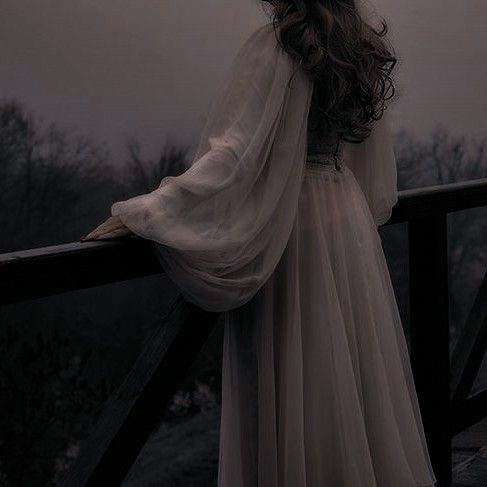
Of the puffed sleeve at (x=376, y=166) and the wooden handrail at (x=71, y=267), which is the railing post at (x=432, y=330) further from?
the wooden handrail at (x=71, y=267)

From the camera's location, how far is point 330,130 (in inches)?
75.7

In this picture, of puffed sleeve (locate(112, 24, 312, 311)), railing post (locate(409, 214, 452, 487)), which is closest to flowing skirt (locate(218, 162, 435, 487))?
puffed sleeve (locate(112, 24, 312, 311))

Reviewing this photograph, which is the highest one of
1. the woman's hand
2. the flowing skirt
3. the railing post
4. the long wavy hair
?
the long wavy hair

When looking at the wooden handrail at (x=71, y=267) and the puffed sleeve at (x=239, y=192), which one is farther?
the puffed sleeve at (x=239, y=192)

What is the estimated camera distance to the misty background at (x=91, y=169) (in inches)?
157

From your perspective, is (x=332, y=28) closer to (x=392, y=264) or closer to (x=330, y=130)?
(x=330, y=130)

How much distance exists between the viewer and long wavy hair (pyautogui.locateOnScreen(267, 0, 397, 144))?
1.80m

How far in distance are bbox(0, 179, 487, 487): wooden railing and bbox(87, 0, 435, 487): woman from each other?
8cm

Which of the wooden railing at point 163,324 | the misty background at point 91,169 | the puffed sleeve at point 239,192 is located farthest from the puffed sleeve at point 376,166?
the misty background at point 91,169

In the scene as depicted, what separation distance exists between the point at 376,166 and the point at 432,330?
0.66 metres

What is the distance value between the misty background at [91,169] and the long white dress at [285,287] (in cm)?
223

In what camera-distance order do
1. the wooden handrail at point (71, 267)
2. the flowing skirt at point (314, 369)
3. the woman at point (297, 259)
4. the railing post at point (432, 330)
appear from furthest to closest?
the railing post at point (432, 330) < the flowing skirt at point (314, 369) < the woman at point (297, 259) < the wooden handrail at point (71, 267)

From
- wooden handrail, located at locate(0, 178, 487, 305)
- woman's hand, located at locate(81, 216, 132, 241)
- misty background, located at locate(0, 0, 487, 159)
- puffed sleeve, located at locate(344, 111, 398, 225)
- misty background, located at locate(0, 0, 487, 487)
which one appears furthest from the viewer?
misty background, located at locate(0, 0, 487, 487)

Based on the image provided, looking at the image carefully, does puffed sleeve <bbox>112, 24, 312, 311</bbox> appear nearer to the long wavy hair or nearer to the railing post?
the long wavy hair
